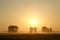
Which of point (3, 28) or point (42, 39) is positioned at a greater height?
point (3, 28)

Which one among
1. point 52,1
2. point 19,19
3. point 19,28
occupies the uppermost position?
point 52,1

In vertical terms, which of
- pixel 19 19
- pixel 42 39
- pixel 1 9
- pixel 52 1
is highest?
pixel 52 1

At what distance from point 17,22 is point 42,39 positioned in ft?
2.09

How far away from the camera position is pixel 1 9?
2188 millimetres

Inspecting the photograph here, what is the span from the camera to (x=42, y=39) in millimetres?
1702

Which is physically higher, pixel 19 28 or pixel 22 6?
pixel 22 6

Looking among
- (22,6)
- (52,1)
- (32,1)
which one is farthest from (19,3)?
(52,1)

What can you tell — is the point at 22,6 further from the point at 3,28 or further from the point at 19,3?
the point at 3,28

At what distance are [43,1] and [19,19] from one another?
53 centimetres

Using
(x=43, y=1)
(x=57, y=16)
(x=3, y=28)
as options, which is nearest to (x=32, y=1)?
(x=43, y=1)

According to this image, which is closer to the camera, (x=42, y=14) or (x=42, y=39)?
(x=42, y=39)

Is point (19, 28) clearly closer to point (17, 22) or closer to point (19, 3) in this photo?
point (17, 22)

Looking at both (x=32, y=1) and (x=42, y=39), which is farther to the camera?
(x=32, y=1)

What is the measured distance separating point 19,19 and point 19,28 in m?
0.16
